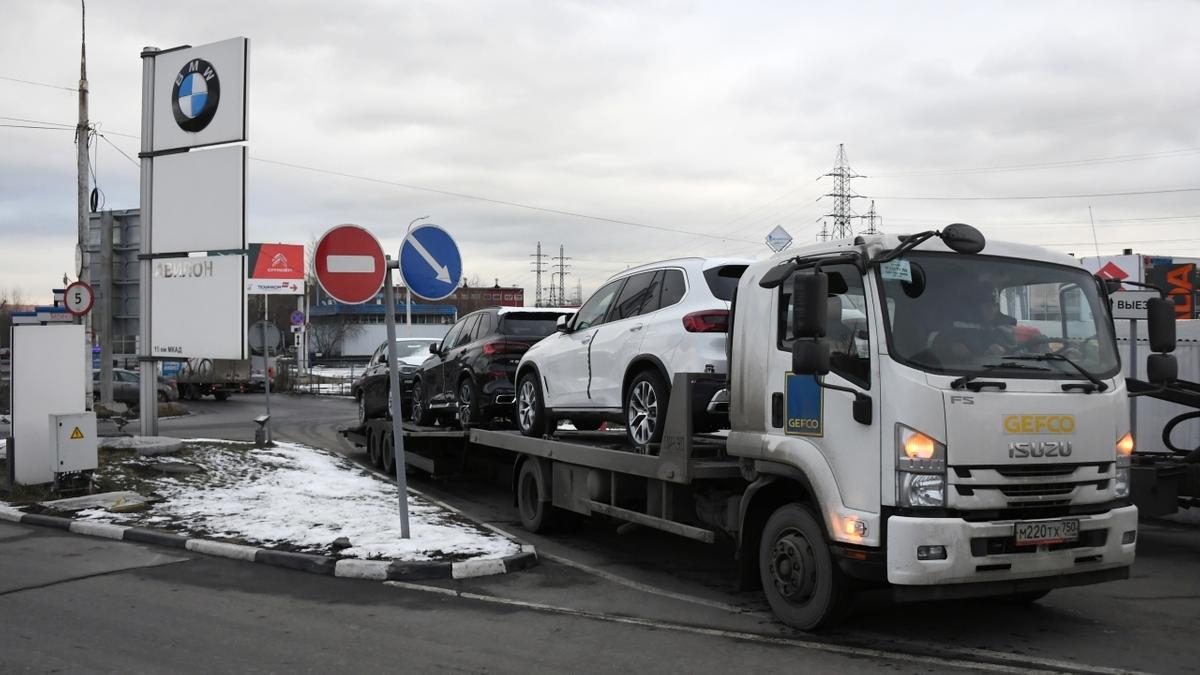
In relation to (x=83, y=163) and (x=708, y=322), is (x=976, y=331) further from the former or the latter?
(x=83, y=163)

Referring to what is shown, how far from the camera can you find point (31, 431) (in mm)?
11594

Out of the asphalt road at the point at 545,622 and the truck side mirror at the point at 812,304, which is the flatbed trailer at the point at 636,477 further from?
the truck side mirror at the point at 812,304

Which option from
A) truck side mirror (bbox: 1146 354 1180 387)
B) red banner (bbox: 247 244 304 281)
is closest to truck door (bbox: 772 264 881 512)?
truck side mirror (bbox: 1146 354 1180 387)

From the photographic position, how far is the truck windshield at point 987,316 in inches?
221

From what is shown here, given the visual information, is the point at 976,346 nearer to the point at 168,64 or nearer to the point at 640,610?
the point at 640,610

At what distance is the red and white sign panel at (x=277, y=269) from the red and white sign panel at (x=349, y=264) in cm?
3721

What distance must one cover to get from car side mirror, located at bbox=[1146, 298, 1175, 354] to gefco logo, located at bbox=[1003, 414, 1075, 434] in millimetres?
1330

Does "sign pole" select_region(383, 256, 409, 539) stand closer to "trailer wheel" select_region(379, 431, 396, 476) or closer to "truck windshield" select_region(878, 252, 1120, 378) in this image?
"truck windshield" select_region(878, 252, 1120, 378)

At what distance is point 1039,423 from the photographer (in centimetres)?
552

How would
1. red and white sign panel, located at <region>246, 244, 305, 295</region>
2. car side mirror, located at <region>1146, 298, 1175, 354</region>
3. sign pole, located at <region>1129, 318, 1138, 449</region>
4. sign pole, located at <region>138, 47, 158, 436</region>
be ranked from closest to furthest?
car side mirror, located at <region>1146, 298, 1175, 354</region>
sign pole, located at <region>1129, 318, 1138, 449</region>
sign pole, located at <region>138, 47, 158, 436</region>
red and white sign panel, located at <region>246, 244, 305, 295</region>

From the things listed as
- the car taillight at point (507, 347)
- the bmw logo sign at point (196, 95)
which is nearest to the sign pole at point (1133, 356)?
the car taillight at point (507, 347)

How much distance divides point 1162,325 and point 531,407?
637 centimetres

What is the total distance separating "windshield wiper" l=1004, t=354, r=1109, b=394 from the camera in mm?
5680

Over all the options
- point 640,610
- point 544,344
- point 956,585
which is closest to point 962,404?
point 956,585
